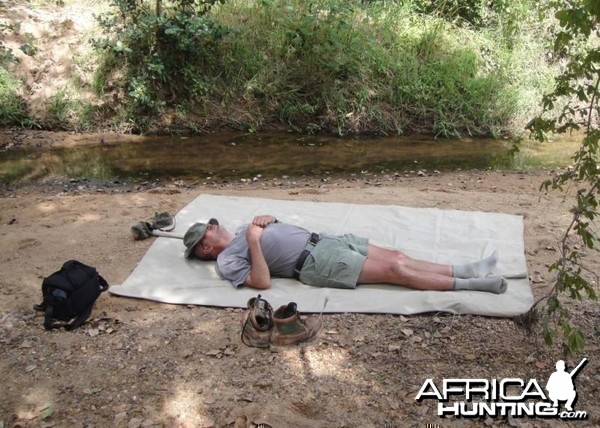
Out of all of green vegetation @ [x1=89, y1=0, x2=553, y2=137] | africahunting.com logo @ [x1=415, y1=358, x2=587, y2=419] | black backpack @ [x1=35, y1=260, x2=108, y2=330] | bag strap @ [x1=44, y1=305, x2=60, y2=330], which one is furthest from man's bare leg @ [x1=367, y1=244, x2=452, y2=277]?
green vegetation @ [x1=89, y1=0, x2=553, y2=137]

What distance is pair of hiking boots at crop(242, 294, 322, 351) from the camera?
9.89 ft

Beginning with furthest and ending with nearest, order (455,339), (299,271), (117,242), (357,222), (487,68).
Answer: (487,68)
(357,222)
(117,242)
(299,271)
(455,339)

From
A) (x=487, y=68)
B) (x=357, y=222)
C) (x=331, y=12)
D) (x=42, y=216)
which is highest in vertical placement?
(x=331, y=12)

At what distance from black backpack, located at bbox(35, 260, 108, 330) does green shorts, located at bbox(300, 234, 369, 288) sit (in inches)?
52.3

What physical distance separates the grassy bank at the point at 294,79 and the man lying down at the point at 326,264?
208 inches

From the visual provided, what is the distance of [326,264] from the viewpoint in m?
3.67

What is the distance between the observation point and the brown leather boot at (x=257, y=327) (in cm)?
302

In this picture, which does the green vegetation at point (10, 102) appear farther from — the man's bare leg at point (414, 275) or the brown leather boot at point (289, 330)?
the brown leather boot at point (289, 330)

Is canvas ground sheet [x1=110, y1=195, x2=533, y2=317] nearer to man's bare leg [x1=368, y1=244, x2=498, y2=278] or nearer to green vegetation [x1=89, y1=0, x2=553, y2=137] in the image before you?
man's bare leg [x1=368, y1=244, x2=498, y2=278]

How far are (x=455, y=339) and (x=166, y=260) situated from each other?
210 cm

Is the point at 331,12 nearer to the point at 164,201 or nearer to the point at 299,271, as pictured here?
the point at 164,201

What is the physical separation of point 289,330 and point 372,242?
1.49 m

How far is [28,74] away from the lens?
28.4ft

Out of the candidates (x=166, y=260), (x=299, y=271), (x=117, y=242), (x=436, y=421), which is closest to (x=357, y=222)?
(x=299, y=271)
